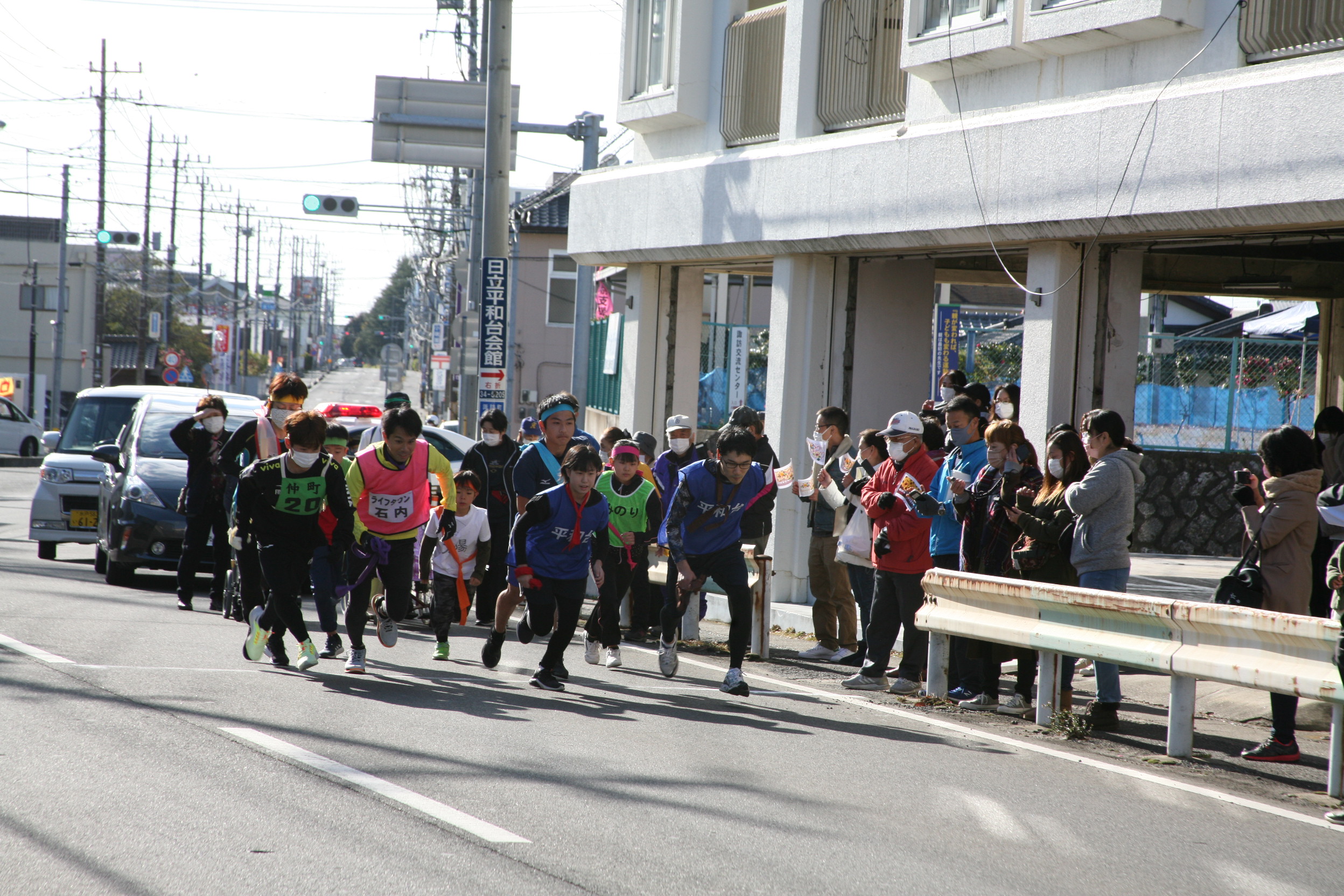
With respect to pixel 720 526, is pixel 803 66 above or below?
above

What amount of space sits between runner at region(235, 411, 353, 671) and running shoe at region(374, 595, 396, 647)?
0.65m

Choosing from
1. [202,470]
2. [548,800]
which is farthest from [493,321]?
[548,800]

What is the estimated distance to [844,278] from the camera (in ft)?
45.9

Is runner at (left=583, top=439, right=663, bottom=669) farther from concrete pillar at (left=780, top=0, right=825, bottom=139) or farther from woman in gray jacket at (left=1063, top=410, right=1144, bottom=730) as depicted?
concrete pillar at (left=780, top=0, right=825, bottom=139)

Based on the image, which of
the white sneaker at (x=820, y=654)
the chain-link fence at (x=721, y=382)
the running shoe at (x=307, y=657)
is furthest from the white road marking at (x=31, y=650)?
the chain-link fence at (x=721, y=382)

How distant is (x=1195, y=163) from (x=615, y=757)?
20.4ft

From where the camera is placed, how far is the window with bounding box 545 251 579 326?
45844 mm

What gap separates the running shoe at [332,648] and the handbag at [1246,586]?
562cm

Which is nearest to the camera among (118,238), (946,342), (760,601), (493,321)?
(760,601)

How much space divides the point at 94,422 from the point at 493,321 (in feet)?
17.8

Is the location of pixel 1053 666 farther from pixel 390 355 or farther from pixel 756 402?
pixel 390 355

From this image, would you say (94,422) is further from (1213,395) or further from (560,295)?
(560,295)

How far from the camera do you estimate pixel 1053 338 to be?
10930 millimetres

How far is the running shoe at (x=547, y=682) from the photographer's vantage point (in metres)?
8.63
